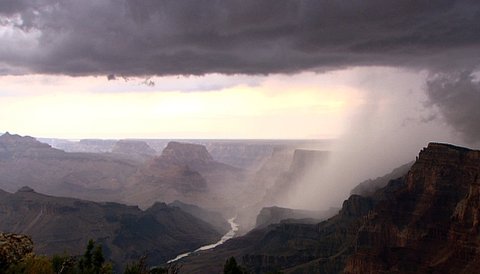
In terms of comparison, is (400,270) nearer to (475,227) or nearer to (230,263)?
(475,227)

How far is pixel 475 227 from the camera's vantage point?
192 metres

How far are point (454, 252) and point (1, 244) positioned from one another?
16696 centimetres

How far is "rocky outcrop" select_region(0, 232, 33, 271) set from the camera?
62906 millimetres

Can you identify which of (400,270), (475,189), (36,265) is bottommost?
(400,270)

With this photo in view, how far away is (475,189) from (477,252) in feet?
81.3

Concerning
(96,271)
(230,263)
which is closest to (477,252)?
(230,263)

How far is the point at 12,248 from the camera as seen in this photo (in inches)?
2500

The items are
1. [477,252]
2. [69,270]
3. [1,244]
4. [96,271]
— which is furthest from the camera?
[477,252]

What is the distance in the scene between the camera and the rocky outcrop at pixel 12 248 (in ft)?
206

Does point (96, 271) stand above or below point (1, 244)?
below

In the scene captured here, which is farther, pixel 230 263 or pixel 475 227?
pixel 475 227

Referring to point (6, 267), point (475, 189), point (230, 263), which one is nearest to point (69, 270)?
point (6, 267)

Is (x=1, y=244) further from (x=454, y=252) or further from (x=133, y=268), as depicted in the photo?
(x=454, y=252)

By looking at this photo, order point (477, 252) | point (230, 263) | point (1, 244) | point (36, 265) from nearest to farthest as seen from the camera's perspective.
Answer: point (1, 244), point (36, 265), point (230, 263), point (477, 252)
